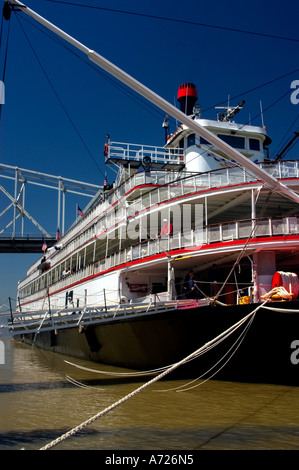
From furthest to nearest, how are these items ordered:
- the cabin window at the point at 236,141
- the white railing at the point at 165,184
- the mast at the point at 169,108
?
the cabin window at the point at 236,141
the white railing at the point at 165,184
the mast at the point at 169,108

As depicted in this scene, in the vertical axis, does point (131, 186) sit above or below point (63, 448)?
above

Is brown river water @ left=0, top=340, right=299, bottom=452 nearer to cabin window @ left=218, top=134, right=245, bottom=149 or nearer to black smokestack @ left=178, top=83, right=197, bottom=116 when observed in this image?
cabin window @ left=218, top=134, right=245, bottom=149

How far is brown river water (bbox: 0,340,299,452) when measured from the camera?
837 centimetres

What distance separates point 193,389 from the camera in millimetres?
13375

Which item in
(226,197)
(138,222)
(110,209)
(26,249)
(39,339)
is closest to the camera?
(226,197)

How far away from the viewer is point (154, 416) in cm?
1033

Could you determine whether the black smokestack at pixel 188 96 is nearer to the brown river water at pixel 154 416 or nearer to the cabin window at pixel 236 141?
the cabin window at pixel 236 141

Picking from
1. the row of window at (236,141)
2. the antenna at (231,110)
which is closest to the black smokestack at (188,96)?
the antenna at (231,110)

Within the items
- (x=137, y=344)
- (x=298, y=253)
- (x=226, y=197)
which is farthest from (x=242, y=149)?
(x=137, y=344)

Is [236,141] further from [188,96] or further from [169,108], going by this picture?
[169,108]

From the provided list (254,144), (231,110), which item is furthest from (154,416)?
(231,110)

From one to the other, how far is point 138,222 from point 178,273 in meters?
3.06

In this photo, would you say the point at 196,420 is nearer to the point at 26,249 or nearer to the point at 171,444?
the point at 171,444

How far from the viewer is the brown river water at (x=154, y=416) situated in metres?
8.37
